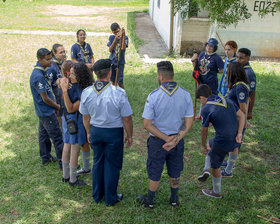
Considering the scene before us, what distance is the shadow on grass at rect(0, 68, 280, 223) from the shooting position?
3.89m

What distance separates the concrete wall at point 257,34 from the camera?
13.2m

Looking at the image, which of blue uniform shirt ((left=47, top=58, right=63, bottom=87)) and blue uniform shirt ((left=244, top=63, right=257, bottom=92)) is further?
blue uniform shirt ((left=47, top=58, right=63, bottom=87))

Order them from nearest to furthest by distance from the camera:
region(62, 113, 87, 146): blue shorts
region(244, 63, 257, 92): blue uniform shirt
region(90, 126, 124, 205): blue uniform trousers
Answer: region(90, 126, 124, 205): blue uniform trousers < region(62, 113, 87, 146): blue shorts < region(244, 63, 257, 92): blue uniform shirt

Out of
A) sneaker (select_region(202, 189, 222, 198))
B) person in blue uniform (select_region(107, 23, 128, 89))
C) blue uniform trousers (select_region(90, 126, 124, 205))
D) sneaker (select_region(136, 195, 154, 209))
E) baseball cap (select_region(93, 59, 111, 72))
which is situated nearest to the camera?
baseball cap (select_region(93, 59, 111, 72))

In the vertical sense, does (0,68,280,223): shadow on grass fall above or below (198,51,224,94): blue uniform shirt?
below

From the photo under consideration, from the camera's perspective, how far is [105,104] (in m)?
3.51

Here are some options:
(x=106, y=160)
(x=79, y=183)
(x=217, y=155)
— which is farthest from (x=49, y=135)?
(x=217, y=155)

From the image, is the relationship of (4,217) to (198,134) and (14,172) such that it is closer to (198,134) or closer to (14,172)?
(14,172)

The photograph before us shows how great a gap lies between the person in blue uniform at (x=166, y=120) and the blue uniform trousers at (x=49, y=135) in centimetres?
196

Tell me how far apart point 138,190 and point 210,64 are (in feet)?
→ 10.4

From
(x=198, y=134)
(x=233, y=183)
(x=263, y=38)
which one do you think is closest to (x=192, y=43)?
(x=263, y=38)

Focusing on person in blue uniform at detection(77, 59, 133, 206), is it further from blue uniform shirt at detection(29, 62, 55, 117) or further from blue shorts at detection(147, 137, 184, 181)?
blue uniform shirt at detection(29, 62, 55, 117)

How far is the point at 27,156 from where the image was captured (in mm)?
5359

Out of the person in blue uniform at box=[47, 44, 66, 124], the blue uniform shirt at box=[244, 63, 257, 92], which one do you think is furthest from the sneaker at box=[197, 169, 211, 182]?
the person in blue uniform at box=[47, 44, 66, 124]
